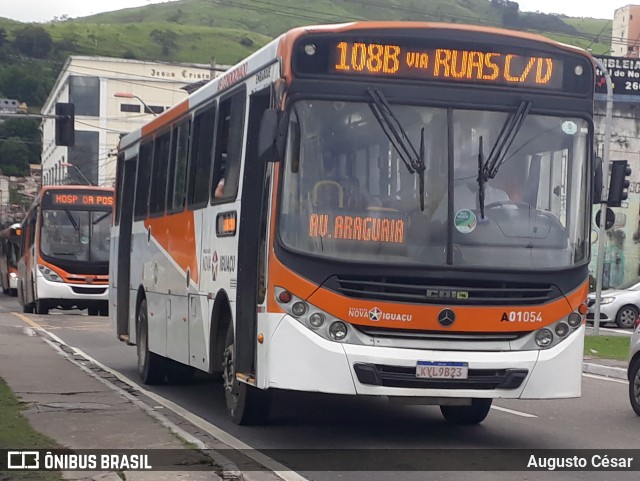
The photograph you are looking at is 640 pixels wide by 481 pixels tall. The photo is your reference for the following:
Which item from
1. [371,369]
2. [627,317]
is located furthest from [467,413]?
[627,317]

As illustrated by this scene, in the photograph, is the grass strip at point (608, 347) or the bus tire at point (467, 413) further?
the grass strip at point (608, 347)

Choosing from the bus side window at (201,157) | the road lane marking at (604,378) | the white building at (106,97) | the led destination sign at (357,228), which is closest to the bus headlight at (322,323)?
the led destination sign at (357,228)

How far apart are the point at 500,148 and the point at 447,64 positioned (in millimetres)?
832

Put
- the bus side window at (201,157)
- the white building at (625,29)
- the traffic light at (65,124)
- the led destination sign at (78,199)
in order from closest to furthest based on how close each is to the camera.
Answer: the bus side window at (201,157), the led destination sign at (78,199), the traffic light at (65,124), the white building at (625,29)

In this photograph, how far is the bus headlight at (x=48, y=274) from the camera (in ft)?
112

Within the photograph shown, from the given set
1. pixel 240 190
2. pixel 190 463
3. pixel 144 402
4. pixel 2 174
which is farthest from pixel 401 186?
pixel 2 174

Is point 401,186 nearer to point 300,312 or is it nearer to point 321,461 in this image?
point 300,312

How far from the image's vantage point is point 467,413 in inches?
475

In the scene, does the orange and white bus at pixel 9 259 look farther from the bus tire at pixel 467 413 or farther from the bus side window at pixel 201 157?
the bus tire at pixel 467 413

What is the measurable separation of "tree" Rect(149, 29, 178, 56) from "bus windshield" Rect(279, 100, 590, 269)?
183 m

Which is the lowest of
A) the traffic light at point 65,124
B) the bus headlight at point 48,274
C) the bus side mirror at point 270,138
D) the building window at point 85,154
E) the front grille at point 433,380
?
the front grille at point 433,380

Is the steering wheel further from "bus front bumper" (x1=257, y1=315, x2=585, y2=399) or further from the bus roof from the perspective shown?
the bus roof

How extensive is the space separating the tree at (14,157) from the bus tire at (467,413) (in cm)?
13682

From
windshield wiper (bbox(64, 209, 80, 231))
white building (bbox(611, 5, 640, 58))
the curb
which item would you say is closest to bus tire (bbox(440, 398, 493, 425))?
the curb
